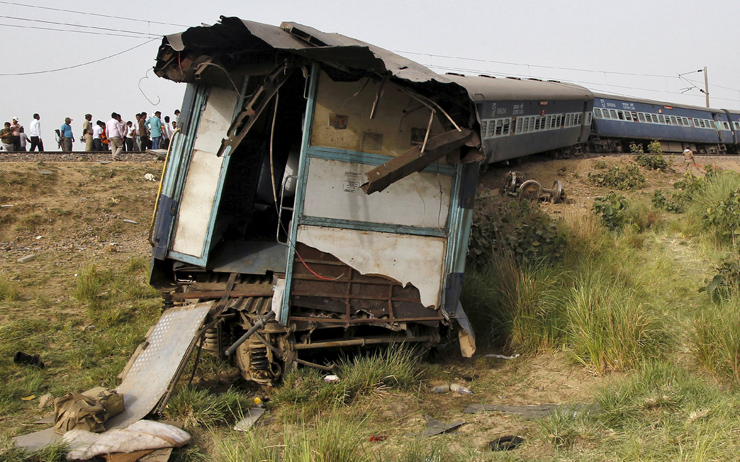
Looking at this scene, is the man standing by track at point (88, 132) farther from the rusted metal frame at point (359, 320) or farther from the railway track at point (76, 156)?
the rusted metal frame at point (359, 320)

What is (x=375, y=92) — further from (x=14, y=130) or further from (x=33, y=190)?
(x=14, y=130)

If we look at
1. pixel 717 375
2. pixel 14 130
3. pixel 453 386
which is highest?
pixel 14 130

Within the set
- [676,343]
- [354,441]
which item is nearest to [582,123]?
[676,343]

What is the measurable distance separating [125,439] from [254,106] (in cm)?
327

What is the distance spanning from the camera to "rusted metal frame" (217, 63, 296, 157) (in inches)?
217

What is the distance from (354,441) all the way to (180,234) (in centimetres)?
350

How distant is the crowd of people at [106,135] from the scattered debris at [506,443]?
13.6 meters

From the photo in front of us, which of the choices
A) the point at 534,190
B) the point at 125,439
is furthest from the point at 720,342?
→ the point at 534,190

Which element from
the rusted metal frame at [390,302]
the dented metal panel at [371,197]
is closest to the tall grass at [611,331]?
the dented metal panel at [371,197]

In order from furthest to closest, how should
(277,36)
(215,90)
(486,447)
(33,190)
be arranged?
(33,190)
(215,90)
(277,36)
(486,447)

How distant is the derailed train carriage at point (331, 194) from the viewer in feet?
17.1

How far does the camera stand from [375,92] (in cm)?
549

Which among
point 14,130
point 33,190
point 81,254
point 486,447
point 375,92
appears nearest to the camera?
point 486,447

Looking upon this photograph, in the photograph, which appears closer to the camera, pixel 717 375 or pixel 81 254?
pixel 717 375
